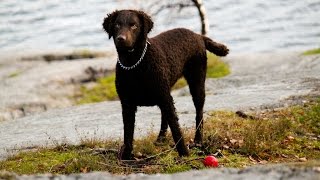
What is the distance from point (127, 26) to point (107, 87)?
14.4 metres

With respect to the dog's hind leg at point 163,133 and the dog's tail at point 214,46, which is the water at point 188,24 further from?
the dog's hind leg at point 163,133

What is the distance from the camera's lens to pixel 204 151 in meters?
8.09

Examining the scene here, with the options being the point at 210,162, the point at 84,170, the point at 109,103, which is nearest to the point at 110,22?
the point at 84,170

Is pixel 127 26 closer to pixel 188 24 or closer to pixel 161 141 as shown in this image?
pixel 161 141

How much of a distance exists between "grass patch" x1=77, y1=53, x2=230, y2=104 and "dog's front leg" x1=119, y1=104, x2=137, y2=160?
38.9 feet

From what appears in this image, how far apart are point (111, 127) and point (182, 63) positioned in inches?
136

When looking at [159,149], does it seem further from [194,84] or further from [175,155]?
[194,84]

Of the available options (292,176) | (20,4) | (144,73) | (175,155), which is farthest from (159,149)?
(20,4)

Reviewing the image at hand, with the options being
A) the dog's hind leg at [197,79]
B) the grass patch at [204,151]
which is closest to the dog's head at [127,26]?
the dog's hind leg at [197,79]

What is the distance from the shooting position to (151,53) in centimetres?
713

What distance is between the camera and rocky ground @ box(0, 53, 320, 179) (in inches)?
368

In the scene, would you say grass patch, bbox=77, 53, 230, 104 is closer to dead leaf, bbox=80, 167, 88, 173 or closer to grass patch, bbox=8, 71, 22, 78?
grass patch, bbox=8, 71, 22, 78

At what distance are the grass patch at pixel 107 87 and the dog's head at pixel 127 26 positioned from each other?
12.4 m

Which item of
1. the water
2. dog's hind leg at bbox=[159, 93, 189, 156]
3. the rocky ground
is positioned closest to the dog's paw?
dog's hind leg at bbox=[159, 93, 189, 156]
